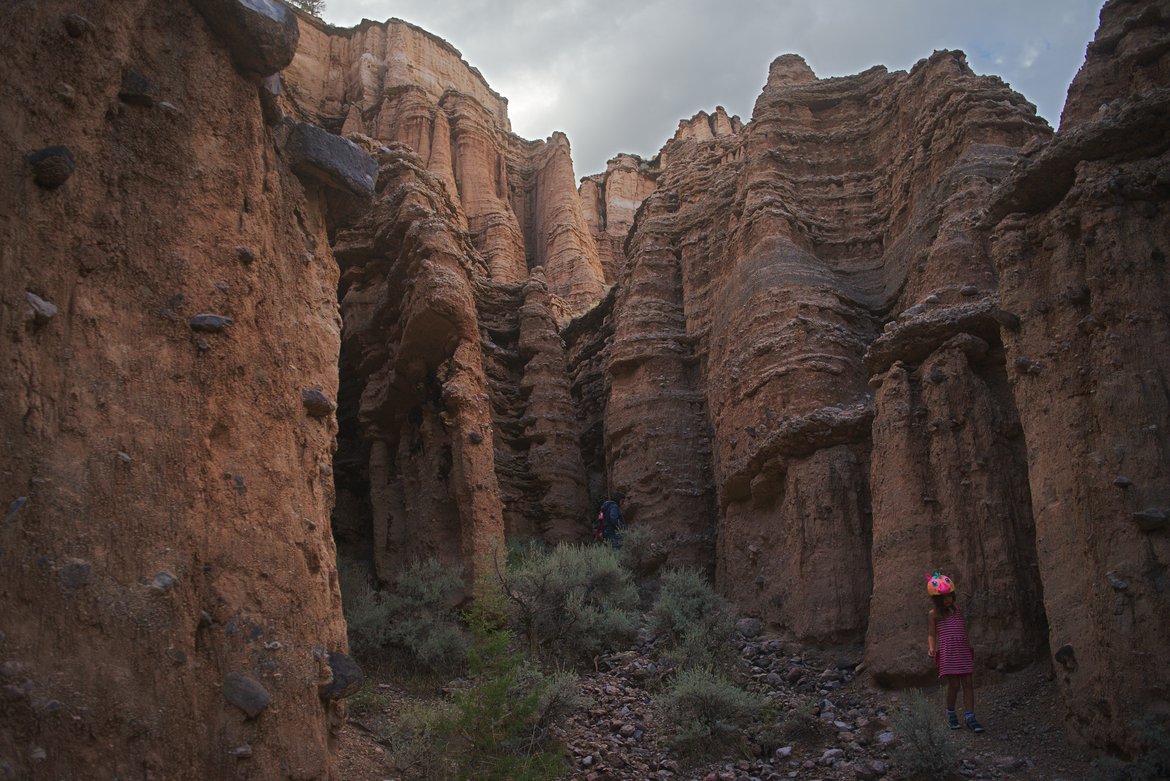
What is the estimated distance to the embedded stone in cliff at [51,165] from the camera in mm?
6617

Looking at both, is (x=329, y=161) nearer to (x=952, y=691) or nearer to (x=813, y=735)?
(x=813, y=735)

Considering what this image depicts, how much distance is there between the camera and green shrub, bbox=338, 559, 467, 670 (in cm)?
1405

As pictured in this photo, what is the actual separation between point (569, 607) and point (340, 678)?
739 centimetres

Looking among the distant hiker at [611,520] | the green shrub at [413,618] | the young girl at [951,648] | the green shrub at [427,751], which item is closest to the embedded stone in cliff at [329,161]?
the green shrub at [427,751]

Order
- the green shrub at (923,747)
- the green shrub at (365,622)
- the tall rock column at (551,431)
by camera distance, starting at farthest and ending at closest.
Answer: the tall rock column at (551,431)
the green shrub at (365,622)
the green shrub at (923,747)

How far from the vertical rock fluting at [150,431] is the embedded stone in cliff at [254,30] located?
0.50 ft

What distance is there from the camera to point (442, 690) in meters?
13.0

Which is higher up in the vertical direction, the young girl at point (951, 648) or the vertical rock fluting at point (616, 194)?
the vertical rock fluting at point (616, 194)

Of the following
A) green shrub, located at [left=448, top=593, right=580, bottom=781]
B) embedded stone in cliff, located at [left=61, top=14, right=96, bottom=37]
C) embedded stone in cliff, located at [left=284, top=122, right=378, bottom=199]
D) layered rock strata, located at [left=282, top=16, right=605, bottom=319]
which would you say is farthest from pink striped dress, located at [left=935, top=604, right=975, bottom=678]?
layered rock strata, located at [left=282, top=16, right=605, bottom=319]

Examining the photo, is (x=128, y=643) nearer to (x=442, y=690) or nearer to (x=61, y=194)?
(x=61, y=194)

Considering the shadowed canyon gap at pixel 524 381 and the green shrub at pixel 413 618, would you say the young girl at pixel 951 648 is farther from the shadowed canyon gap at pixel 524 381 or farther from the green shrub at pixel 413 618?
the green shrub at pixel 413 618

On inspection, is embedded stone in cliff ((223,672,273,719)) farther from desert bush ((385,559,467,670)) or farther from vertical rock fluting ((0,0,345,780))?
desert bush ((385,559,467,670))

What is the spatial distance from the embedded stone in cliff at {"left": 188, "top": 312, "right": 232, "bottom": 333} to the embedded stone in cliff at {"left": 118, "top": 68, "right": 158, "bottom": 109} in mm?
1841

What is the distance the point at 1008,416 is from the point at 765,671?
494cm
